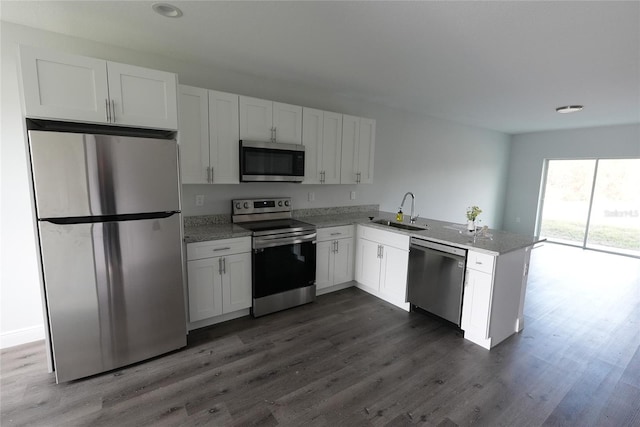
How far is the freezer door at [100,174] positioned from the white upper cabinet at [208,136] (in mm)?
562

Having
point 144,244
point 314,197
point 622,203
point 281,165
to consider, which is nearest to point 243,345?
point 144,244

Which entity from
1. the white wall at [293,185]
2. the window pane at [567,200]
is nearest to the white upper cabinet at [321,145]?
the white wall at [293,185]

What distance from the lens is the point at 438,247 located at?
2.90 metres

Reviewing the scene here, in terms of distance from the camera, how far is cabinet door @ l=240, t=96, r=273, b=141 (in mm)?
3073

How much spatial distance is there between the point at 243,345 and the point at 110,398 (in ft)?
3.17

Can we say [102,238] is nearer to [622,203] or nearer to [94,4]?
[94,4]

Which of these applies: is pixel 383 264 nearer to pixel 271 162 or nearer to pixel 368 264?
pixel 368 264

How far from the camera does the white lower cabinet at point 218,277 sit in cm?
269

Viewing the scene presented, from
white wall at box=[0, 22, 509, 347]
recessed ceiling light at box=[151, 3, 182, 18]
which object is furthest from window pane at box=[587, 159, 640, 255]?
recessed ceiling light at box=[151, 3, 182, 18]

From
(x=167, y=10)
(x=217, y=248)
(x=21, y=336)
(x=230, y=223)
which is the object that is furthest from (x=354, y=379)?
(x=167, y=10)

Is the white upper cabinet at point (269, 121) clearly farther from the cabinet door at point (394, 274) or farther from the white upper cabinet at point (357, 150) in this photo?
the cabinet door at point (394, 274)

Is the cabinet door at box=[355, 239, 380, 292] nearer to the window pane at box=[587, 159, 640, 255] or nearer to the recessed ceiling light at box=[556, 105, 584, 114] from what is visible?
→ the recessed ceiling light at box=[556, 105, 584, 114]

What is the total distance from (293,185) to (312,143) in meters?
0.61

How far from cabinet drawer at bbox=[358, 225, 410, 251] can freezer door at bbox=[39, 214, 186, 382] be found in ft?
7.13
